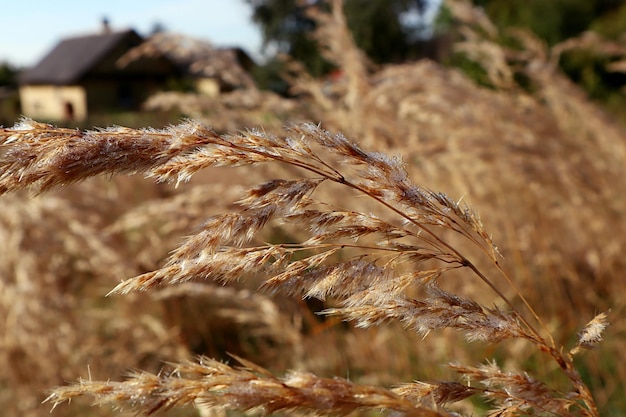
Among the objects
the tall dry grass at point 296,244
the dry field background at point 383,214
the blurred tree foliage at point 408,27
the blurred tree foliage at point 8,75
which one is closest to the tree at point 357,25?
the blurred tree foliage at point 408,27

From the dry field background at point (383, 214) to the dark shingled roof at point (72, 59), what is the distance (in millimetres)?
25749

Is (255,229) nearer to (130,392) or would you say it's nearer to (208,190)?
(130,392)

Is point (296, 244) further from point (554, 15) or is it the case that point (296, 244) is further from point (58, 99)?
point (58, 99)

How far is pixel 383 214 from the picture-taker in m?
2.70

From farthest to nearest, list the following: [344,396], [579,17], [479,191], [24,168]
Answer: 1. [579,17]
2. [479,191]
3. [24,168]
4. [344,396]

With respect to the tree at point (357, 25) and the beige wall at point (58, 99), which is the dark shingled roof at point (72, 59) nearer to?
the beige wall at point (58, 99)

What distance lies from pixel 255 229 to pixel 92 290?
173 inches

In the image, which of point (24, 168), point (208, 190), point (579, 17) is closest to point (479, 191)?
point (208, 190)

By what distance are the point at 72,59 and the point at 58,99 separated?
8.12 ft

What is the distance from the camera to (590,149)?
383 centimetres

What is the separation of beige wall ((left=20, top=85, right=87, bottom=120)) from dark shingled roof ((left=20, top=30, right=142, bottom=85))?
0.31 metres

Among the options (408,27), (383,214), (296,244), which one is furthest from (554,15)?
(296,244)

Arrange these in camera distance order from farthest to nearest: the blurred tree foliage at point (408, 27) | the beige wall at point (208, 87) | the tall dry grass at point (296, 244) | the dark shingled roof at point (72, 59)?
1. the dark shingled roof at point (72, 59)
2. the blurred tree foliage at point (408, 27)
3. the beige wall at point (208, 87)
4. the tall dry grass at point (296, 244)

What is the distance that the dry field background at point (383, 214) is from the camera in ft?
9.94
